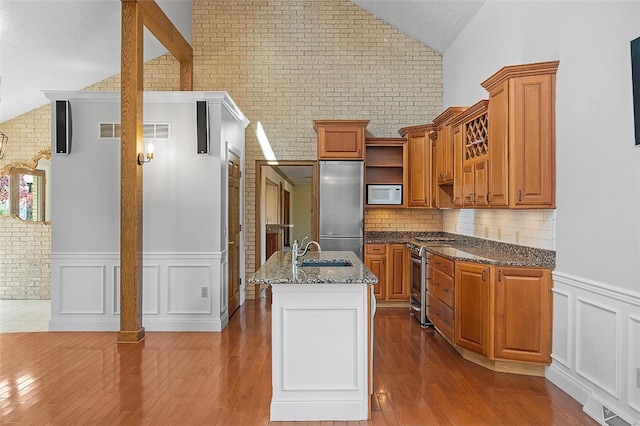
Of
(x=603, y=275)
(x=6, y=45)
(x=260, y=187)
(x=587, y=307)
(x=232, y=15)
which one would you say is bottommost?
(x=587, y=307)

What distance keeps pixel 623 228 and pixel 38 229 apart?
7.67 m

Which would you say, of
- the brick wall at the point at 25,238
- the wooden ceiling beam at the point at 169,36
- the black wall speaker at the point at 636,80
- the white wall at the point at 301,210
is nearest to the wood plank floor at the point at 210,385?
the black wall speaker at the point at 636,80

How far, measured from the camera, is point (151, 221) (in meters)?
5.34

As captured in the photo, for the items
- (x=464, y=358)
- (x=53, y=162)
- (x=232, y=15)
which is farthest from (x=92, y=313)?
(x=232, y=15)

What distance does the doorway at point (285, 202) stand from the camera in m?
6.92

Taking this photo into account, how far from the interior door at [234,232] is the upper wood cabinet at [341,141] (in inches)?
47.2

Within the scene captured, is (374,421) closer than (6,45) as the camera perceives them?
Yes

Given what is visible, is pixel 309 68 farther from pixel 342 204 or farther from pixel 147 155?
pixel 147 155

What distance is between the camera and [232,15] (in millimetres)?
6852

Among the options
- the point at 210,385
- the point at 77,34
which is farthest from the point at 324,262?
the point at 77,34

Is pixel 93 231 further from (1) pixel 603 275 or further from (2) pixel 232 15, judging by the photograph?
(1) pixel 603 275

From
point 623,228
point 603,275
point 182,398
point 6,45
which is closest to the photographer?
point 623,228

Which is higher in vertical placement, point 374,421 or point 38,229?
point 38,229

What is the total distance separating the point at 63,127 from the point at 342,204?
356 cm
